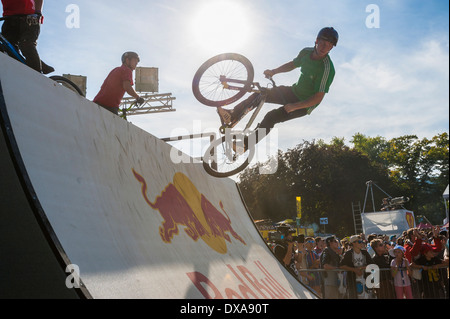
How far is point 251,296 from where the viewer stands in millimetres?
4109

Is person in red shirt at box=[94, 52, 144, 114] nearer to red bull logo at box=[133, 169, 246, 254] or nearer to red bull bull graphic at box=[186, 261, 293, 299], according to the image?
red bull logo at box=[133, 169, 246, 254]

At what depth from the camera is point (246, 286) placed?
173 inches

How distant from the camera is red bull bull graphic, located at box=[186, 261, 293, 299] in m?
3.63

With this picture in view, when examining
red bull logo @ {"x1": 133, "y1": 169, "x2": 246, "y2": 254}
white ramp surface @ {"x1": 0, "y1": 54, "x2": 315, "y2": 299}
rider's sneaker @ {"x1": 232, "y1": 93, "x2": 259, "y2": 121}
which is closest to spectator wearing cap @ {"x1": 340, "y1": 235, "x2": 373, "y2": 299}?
white ramp surface @ {"x1": 0, "y1": 54, "x2": 315, "y2": 299}

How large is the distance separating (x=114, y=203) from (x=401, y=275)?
6544mm

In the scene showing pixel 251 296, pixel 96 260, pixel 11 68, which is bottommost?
pixel 251 296

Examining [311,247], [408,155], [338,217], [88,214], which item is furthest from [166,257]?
[408,155]

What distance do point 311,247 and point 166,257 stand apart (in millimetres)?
6224

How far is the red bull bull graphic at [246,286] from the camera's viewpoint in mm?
3633

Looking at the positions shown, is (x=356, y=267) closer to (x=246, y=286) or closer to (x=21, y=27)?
(x=246, y=286)

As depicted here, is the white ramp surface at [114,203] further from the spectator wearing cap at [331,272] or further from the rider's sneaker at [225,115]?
the spectator wearing cap at [331,272]

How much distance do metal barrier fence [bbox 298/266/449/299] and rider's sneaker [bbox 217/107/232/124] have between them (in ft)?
13.7

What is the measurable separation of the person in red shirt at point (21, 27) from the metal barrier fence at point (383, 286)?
22.3 feet

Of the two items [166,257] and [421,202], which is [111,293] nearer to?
[166,257]
